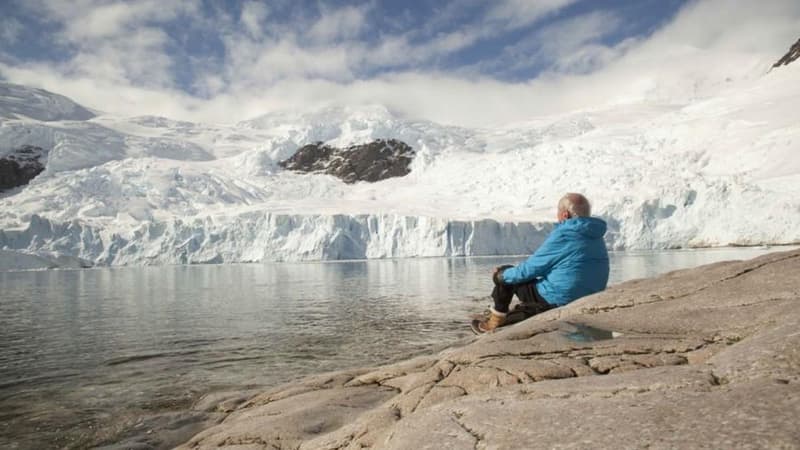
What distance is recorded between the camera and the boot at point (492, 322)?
16.6 feet

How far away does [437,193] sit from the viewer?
6688cm

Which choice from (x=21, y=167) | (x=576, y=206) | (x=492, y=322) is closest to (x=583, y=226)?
(x=576, y=206)

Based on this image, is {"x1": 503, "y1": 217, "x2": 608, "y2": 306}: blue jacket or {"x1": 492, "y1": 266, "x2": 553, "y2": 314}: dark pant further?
{"x1": 492, "y1": 266, "x2": 553, "y2": 314}: dark pant

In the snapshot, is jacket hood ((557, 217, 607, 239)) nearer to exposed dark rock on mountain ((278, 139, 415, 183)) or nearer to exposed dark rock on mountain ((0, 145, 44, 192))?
exposed dark rock on mountain ((278, 139, 415, 183))

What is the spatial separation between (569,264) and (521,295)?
1.97ft

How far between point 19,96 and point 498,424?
108325 millimetres

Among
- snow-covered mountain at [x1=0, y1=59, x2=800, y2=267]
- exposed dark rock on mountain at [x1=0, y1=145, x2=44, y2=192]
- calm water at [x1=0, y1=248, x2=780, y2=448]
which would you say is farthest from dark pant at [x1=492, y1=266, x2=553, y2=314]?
exposed dark rock on mountain at [x1=0, y1=145, x2=44, y2=192]

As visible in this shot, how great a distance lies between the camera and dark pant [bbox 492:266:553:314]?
4.93 meters

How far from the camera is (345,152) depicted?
303 ft

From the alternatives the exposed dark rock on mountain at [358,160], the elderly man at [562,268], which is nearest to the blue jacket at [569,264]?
the elderly man at [562,268]

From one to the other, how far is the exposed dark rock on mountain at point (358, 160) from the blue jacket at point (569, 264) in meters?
79.1

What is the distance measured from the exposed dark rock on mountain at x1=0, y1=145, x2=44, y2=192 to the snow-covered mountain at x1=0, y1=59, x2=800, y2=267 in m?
1.08

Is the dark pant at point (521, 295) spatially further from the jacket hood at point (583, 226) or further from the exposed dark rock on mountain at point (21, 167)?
the exposed dark rock on mountain at point (21, 167)

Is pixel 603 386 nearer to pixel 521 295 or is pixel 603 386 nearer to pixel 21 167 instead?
pixel 521 295
